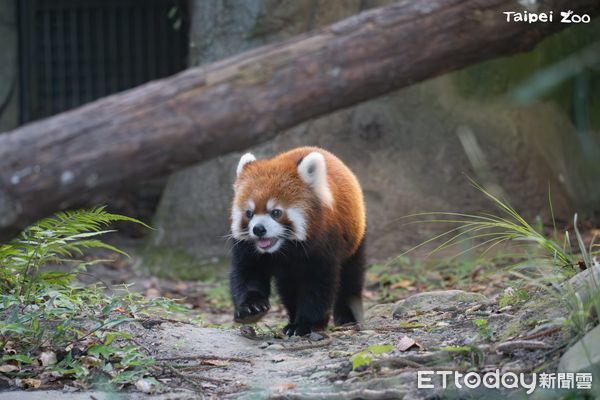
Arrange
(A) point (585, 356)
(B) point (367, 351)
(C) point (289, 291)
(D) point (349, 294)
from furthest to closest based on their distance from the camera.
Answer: (D) point (349, 294), (C) point (289, 291), (B) point (367, 351), (A) point (585, 356)

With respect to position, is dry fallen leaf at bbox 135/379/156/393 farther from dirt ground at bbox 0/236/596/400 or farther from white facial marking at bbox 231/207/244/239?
white facial marking at bbox 231/207/244/239

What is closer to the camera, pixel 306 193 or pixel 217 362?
pixel 217 362

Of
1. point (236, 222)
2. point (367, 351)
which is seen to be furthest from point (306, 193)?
point (367, 351)

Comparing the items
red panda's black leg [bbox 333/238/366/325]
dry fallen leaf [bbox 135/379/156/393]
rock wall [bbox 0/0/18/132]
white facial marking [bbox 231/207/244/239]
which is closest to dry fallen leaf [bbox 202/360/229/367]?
dry fallen leaf [bbox 135/379/156/393]

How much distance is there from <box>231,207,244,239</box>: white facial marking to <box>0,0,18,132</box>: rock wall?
19.0 ft

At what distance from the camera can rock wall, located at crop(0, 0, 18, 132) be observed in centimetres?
1005

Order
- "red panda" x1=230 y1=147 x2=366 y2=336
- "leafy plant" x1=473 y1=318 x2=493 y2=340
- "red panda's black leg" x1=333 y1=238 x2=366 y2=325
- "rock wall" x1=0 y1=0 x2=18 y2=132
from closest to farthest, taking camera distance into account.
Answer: "leafy plant" x1=473 y1=318 x2=493 y2=340 → "red panda" x1=230 y1=147 x2=366 y2=336 → "red panda's black leg" x1=333 y1=238 x2=366 y2=325 → "rock wall" x1=0 y1=0 x2=18 y2=132

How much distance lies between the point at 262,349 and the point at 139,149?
74.8 inches

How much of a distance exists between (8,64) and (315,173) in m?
6.24

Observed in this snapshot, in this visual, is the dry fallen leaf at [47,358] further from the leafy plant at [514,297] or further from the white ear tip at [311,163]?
the leafy plant at [514,297]

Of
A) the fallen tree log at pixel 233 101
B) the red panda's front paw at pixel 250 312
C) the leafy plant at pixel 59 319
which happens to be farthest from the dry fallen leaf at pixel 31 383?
the red panda's front paw at pixel 250 312

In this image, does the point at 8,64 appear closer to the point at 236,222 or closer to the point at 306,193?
the point at 236,222

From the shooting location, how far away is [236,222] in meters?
5.18

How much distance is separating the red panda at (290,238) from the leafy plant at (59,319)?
599mm
